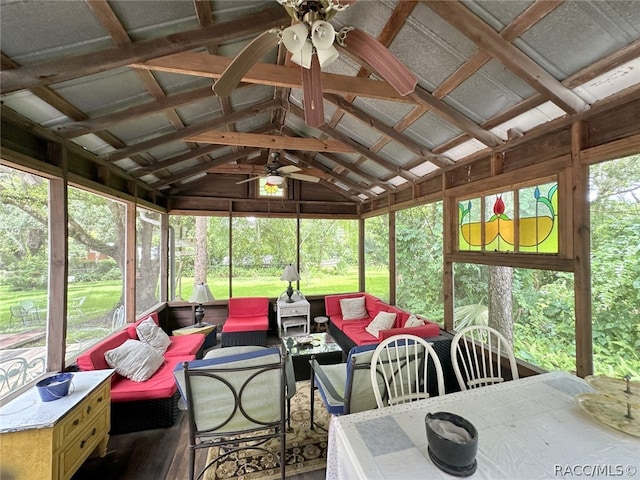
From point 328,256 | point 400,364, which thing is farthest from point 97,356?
point 328,256

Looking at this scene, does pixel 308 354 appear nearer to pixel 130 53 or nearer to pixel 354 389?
pixel 354 389

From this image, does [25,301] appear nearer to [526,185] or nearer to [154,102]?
[154,102]

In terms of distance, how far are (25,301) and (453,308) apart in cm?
462

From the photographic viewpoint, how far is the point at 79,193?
3020 mm

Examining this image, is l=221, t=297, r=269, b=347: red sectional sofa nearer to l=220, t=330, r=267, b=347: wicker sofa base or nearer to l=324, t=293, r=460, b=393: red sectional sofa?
l=220, t=330, r=267, b=347: wicker sofa base

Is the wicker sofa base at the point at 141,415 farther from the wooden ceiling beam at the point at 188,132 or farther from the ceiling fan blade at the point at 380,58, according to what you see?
the ceiling fan blade at the point at 380,58

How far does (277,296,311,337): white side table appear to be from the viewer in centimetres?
527

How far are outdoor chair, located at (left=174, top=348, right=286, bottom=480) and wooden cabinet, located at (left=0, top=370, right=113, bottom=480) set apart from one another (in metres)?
0.70

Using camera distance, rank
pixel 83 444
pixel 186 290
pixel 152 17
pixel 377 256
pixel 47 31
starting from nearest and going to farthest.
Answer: pixel 47 31 → pixel 152 17 → pixel 83 444 → pixel 186 290 → pixel 377 256

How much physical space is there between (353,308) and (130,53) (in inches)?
190

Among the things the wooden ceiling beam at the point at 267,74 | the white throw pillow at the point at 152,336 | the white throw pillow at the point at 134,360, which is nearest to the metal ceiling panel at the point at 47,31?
the wooden ceiling beam at the point at 267,74

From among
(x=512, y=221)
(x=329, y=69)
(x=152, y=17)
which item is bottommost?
(x=512, y=221)

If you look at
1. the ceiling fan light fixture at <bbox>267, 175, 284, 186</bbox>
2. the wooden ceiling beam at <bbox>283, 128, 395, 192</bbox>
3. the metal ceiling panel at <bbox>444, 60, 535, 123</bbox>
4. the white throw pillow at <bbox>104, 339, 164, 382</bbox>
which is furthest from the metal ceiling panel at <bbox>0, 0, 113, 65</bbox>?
the wooden ceiling beam at <bbox>283, 128, 395, 192</bbox>

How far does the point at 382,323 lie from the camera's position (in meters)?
4.33
